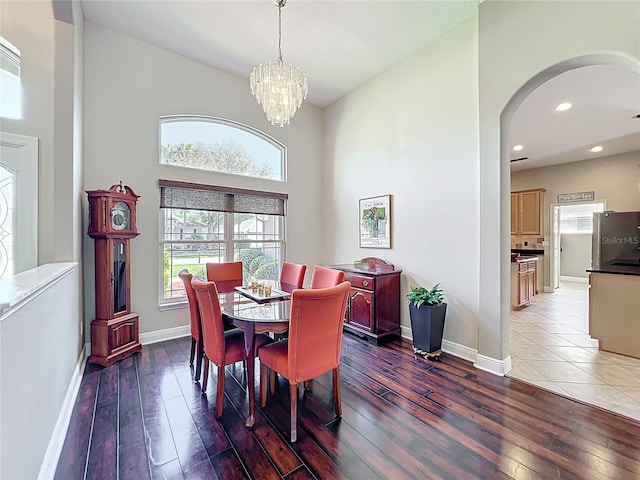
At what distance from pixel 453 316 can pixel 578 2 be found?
9.78ft

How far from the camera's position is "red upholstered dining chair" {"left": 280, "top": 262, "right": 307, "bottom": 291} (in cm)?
330

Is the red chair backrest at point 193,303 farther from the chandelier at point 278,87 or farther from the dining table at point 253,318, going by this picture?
the chandelier at point 278,87

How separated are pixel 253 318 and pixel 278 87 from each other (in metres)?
2.09

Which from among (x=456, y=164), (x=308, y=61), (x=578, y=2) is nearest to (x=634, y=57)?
(x=578, y=2)

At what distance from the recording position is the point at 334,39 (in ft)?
11.1

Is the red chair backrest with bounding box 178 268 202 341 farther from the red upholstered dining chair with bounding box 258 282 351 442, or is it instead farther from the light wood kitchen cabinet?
the light wood kitchen cabinet

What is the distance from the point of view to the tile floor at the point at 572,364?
2.38m

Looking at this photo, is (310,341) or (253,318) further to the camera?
(253,318)

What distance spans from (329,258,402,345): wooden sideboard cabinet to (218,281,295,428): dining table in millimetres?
1333

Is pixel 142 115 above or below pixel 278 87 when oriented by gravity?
above

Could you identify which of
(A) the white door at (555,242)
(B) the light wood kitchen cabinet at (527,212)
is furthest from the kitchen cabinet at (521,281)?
(B) the light wood kitchen cabinet at (527,212)

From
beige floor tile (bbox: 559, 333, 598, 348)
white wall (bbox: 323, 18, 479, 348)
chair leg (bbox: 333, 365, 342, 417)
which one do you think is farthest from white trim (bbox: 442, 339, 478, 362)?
chair leg (bbox: 333, 365, 342, 417)

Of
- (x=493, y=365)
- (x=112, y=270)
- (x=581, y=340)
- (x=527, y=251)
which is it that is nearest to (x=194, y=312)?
(x=112, y=270)

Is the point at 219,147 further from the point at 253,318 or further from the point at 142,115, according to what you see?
the point at 253,318
